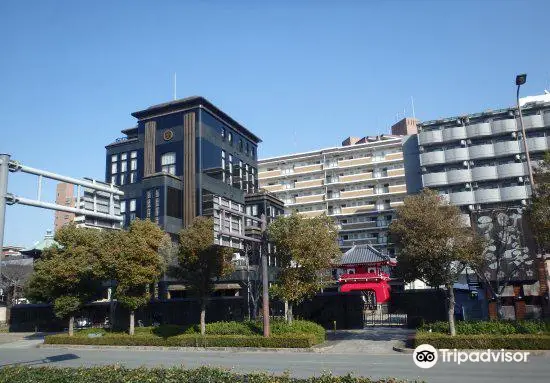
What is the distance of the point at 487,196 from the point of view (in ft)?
233

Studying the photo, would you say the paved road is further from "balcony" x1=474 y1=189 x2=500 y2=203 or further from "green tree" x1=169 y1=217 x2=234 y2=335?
"balcony" x1=474 y1=189 x2=500 y2=203

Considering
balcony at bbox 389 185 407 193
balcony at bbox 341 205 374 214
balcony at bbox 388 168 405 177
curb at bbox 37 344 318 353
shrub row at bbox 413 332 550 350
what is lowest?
curb at bbox 37 344 318 353

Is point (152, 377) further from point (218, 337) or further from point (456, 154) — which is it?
point (456, 154)

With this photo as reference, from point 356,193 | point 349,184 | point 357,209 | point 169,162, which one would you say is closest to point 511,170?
point 356,193

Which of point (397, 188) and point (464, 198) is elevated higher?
point (397, 188)

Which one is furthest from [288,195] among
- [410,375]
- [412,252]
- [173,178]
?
[410,375]

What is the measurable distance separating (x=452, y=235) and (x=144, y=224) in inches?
873

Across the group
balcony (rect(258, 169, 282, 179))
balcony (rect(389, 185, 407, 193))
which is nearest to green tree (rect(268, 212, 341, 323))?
balcony (rect(389, 185, 407, 193))

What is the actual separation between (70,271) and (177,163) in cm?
2200

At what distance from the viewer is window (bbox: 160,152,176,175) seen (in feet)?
184

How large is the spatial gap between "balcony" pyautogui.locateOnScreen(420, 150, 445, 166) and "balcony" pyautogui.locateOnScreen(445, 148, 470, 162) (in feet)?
2.55

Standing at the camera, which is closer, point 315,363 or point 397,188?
point 315,363

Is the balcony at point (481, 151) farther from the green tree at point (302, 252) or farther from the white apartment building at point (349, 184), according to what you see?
the green tree at point (302, 252)

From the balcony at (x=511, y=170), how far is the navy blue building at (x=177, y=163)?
40.2 m
